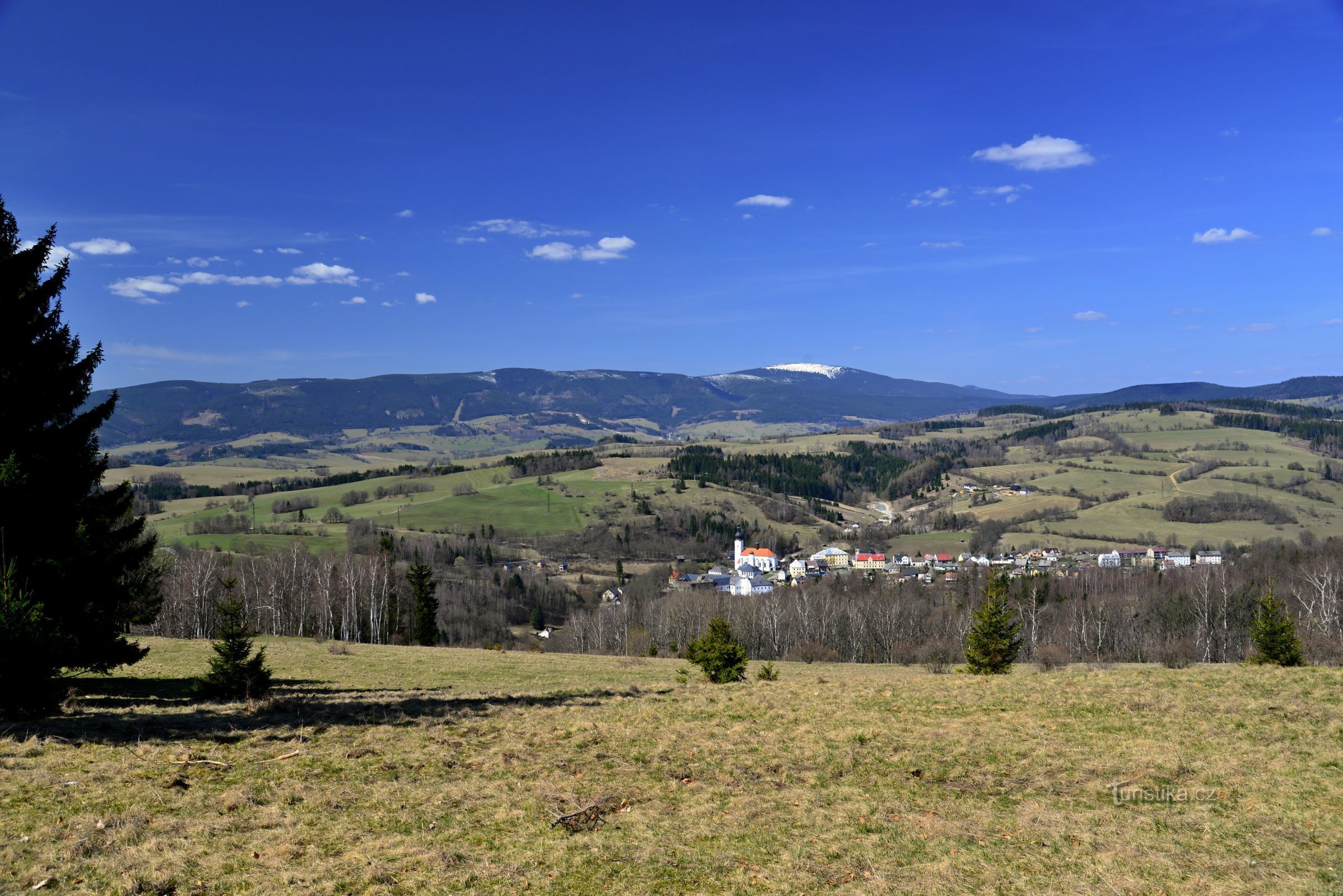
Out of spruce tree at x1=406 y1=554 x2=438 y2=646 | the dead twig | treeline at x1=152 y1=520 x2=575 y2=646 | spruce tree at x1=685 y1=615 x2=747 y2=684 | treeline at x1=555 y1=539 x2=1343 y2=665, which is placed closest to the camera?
the dead twig

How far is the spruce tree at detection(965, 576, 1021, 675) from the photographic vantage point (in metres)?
29.2

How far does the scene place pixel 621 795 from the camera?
12836mm

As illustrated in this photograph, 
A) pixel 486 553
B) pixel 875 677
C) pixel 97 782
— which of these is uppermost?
pixel 97 782

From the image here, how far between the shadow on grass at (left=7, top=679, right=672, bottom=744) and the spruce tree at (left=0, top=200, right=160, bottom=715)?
4.70 ft

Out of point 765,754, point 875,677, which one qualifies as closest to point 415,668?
point 875,677

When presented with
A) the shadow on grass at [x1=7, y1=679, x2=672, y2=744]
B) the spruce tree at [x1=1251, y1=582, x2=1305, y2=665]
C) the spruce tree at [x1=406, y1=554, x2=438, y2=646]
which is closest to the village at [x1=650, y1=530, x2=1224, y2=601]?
the spruce tree at [x1=406, y1=554, x2=438, y2=646]

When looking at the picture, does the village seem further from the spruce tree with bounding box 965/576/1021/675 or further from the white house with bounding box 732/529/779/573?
the spruce tree with bounding box 965/576/1021/675

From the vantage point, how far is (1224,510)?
150 meters

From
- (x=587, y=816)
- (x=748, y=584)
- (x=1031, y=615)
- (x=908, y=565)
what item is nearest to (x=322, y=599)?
(x=748, y=584)

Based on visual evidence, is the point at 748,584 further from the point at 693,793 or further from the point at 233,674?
the point at 693,793

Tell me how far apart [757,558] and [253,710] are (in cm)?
12878

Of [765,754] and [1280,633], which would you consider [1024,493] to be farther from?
[765,754]

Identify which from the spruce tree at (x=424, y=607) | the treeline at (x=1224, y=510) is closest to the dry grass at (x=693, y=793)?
the spruce tree at (x=424, y=607)

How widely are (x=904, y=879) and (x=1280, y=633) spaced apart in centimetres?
2621
